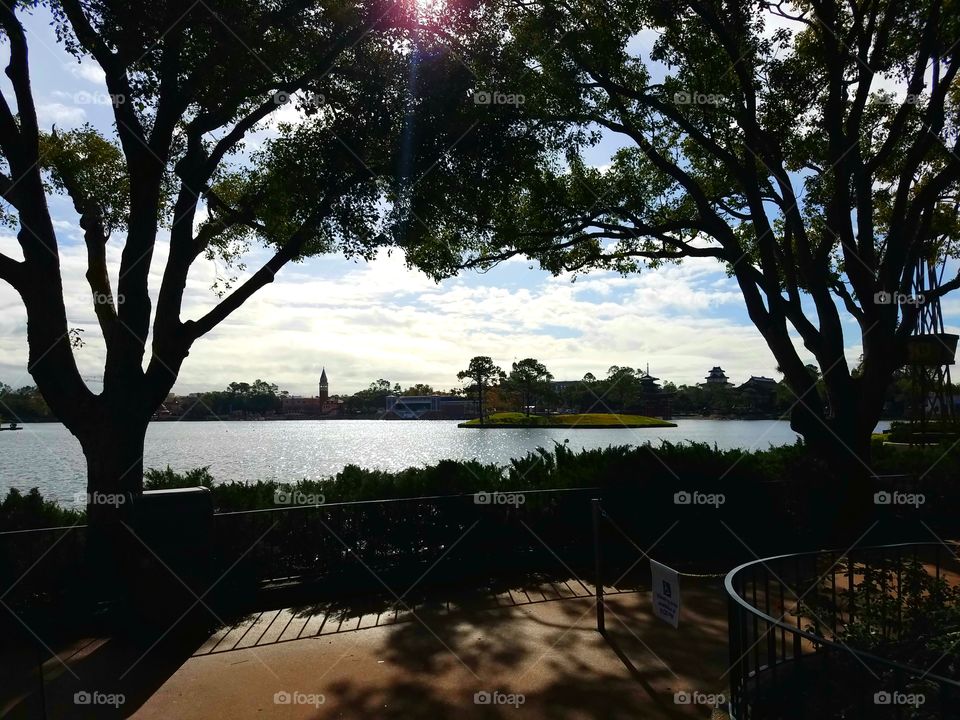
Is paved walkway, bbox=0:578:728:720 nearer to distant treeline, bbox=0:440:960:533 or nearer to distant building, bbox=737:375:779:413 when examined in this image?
distant treeline, bbox=0:440:960:533

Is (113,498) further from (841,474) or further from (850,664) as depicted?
(841,474)

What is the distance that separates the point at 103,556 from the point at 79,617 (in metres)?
0.63
